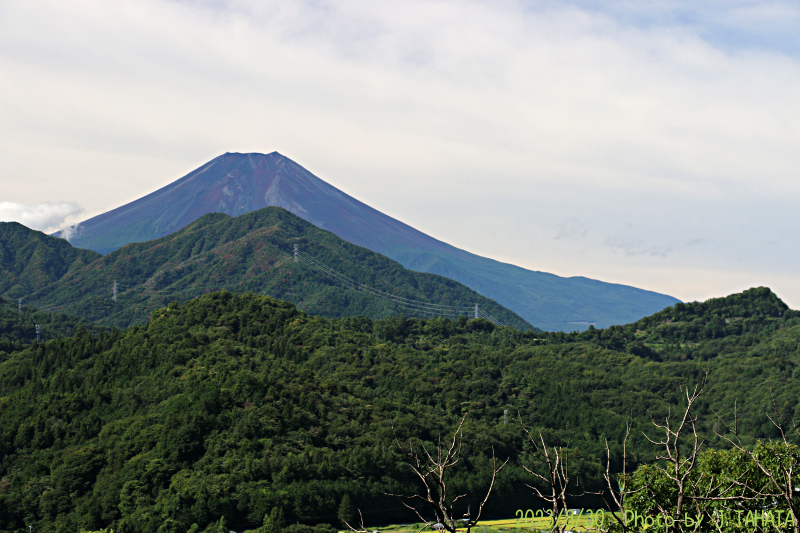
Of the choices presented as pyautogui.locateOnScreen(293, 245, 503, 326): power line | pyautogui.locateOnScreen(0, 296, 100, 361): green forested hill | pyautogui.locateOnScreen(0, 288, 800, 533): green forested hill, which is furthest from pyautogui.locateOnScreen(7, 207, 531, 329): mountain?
pyautogui.locateOnScreen(0, 288, 800, 533): green forested hill

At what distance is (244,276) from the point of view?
156m

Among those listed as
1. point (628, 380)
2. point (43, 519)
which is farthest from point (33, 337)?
point (628, 380)

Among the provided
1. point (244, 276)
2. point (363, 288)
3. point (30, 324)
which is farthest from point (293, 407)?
point (363, 288)

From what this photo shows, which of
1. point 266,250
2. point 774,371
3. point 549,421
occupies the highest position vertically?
point 266,250

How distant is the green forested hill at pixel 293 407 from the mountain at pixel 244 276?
53.7 meters

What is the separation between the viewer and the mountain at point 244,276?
146 meters

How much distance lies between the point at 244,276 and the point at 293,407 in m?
104

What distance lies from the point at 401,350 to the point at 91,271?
332ft

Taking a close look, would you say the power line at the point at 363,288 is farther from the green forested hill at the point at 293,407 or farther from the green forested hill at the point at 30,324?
the green forested hill at the point at 293,407

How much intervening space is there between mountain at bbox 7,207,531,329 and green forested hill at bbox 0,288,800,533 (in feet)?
176

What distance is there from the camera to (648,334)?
371ft

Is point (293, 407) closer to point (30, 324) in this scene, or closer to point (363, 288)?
point (30, 324)

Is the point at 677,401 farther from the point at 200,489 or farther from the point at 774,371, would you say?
the point at 200,489

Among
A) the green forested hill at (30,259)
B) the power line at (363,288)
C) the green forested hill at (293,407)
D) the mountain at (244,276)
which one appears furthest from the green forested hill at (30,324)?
the power line at (363,288)
